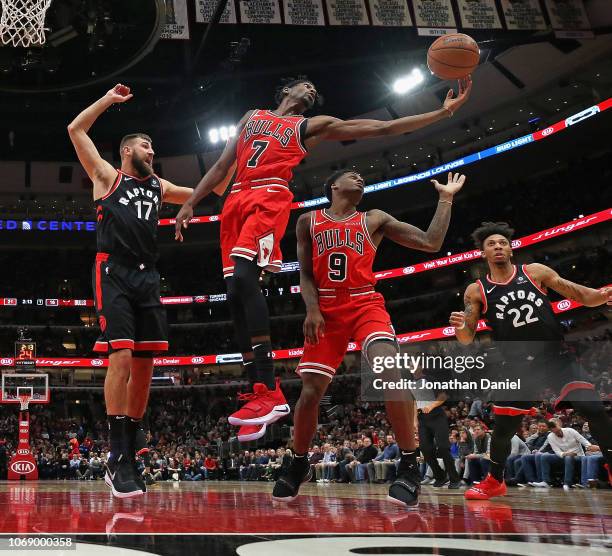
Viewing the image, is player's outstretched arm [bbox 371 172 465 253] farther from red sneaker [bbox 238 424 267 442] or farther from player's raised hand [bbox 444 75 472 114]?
red sneaker [bbox 238 424 267 442]

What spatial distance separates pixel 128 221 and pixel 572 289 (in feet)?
10.6

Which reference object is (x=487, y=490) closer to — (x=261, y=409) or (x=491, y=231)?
(x=491, y=231)

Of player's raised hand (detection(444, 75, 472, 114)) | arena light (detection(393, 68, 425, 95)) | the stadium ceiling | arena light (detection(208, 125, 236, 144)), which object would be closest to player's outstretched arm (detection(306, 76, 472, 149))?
player's raised hand (detection(444, 75, 472, 114))

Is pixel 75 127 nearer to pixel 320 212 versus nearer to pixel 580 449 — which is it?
pixel 320 212

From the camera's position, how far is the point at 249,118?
4.57 m

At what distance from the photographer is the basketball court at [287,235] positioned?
3.67m

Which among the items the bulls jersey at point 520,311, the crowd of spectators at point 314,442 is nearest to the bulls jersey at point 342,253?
the bulls jersey at point 520,311

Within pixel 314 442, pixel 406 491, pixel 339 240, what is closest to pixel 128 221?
pixel 339 240

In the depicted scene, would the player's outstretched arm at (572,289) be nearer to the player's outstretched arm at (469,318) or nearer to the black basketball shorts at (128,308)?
the player's outstretched arm at (469,318)

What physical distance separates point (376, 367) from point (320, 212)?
124 cm

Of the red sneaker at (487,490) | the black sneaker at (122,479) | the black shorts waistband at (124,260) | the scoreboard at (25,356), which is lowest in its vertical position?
the red sneaker at (487,490)

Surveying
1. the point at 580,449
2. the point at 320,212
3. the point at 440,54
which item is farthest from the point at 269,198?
the point at 580,449

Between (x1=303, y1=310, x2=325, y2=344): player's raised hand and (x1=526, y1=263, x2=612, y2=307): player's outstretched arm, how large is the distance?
1830 millimetres

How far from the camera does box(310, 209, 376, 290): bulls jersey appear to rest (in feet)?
14.5
